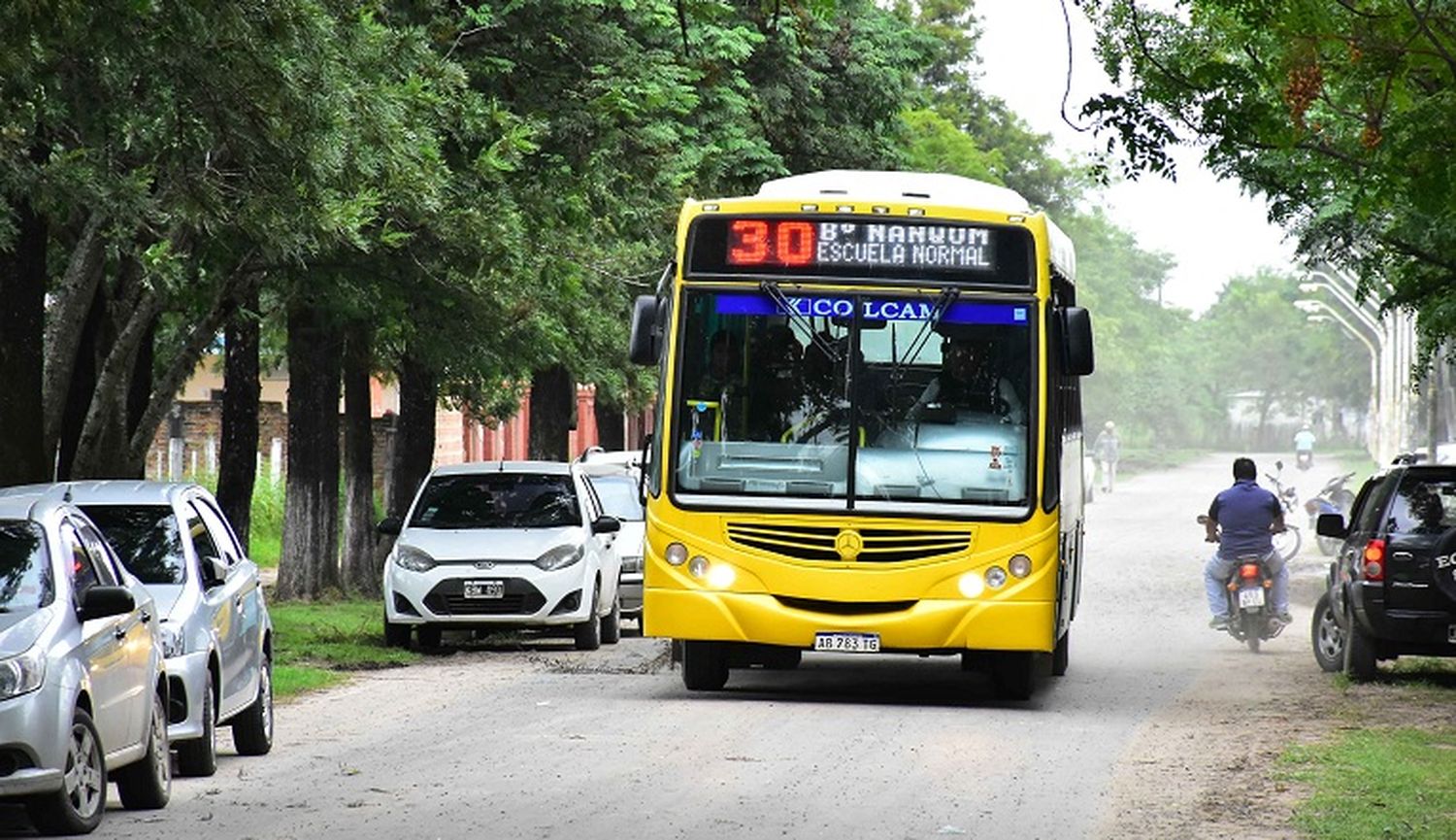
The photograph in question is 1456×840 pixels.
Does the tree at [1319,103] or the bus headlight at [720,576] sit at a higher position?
the tree at [1319,103]

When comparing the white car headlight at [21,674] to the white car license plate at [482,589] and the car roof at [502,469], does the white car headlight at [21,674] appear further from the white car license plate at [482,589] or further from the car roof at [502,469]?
the car roof at [502,469]

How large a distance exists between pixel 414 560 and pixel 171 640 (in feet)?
35.7

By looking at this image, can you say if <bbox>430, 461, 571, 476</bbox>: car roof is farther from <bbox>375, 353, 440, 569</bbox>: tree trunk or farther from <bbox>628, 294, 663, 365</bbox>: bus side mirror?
<bbox>628, 294, 663, 365</bbox>: bus side mirror

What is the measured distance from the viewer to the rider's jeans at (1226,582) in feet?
86.7

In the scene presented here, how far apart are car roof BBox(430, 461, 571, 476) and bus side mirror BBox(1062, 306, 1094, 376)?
867 centimetres

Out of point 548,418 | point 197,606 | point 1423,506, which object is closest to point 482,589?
point 1423,506

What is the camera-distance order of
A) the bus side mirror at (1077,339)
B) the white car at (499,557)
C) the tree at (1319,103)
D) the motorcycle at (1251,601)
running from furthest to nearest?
the motorcycle at (1251,601), the white car at (499,557), the bus side mirror at (1077,339), the tree at (1319,103)

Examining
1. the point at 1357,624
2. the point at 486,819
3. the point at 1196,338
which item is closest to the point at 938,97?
the point at 1357,624

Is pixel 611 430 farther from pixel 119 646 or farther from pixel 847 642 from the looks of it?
pixel 119 646

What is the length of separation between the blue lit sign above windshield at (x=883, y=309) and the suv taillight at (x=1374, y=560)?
13.0ft

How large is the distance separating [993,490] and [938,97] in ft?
197

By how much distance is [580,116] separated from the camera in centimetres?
2786

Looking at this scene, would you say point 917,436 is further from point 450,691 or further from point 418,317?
point 418,317

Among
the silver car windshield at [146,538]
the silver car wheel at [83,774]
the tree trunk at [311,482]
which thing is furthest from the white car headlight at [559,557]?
the silver car wheel at [83,774]
